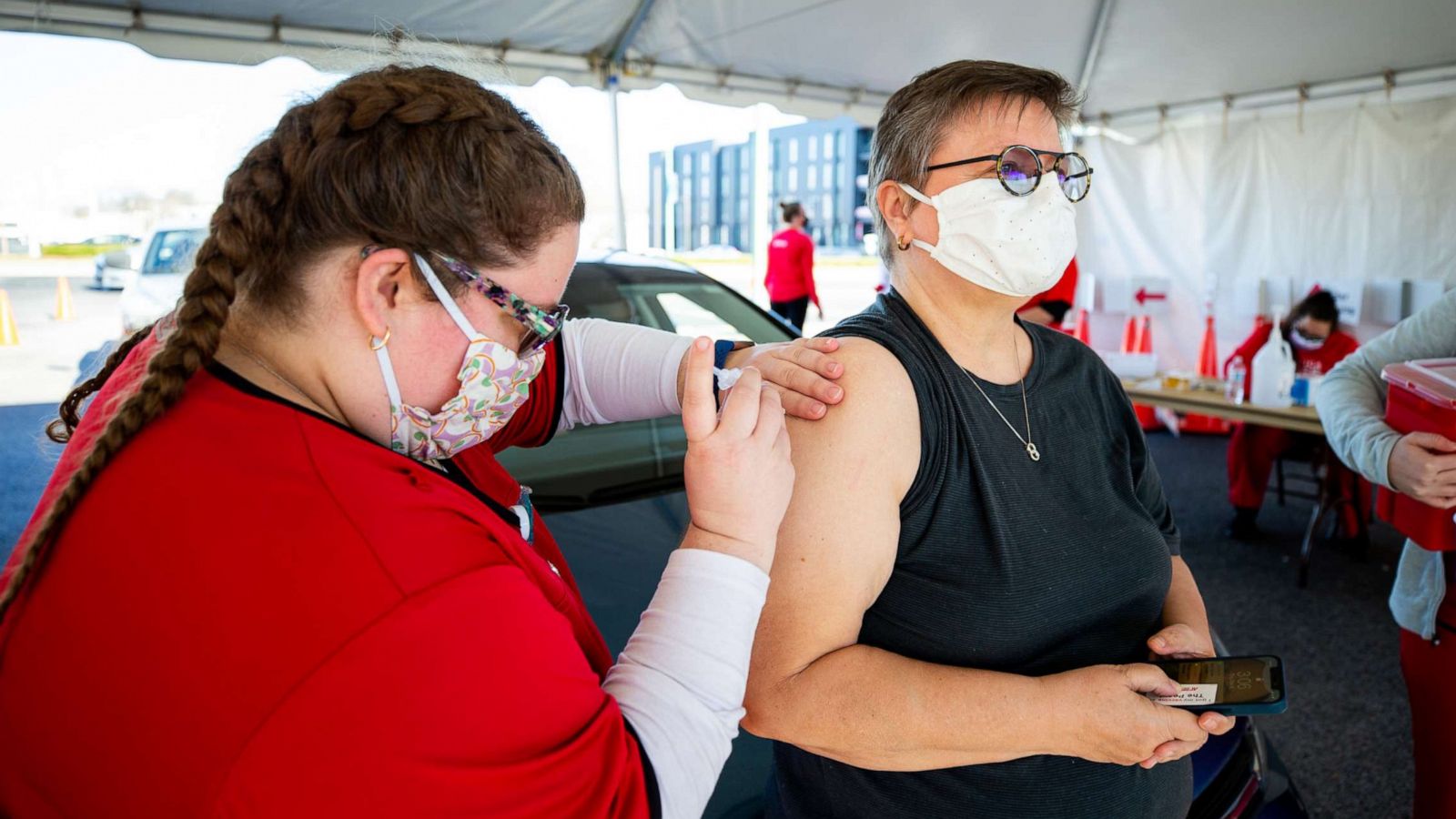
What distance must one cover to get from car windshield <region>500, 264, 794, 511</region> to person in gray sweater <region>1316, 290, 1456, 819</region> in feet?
4.63

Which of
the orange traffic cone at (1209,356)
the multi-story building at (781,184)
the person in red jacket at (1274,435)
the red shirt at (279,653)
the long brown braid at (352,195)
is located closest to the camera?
the red shirt at (279,653)

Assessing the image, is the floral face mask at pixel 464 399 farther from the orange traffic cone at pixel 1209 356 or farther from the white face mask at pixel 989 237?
the orange traffic cone at pixel 1209 356

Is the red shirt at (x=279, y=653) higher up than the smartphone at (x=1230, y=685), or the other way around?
the red shirt at (x=279, y=653)

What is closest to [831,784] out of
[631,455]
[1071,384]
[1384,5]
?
[1071,384]

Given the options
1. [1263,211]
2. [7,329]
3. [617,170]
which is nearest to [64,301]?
[7,329]

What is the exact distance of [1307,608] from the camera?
3.76 m

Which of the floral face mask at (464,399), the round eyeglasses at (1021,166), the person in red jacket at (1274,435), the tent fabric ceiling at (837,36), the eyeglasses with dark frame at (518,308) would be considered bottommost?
the person in red jacket at (1274,435)

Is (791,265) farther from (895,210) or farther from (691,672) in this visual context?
(691,672)

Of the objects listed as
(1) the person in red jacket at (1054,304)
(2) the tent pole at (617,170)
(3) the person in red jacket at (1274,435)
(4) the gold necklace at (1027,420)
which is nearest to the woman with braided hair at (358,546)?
(4) the gold necklace at (1027,420)

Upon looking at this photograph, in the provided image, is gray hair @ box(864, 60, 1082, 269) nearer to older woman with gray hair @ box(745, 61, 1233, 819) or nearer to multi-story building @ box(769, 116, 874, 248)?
older woman with gray hair @ box(745, 61, 1233, 819)

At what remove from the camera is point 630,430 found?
2.42 m

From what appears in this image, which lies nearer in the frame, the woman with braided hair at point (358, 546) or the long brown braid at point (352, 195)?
the woman with braided hair at point (358, 546)

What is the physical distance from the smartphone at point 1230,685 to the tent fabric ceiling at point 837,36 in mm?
4178

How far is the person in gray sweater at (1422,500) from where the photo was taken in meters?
1.67
